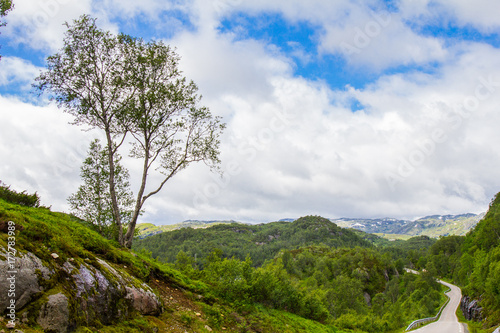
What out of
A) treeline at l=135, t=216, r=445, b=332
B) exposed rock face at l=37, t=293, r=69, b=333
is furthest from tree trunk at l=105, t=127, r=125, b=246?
exposed rock face at l=37, t=293, r=69, b=333

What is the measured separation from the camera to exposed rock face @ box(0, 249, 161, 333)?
6.75 meters

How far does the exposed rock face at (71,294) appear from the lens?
22.1 ft

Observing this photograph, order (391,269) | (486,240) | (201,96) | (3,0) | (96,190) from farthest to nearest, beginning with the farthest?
(391,269), (486,240), (96,190), (201,96), (3,0)

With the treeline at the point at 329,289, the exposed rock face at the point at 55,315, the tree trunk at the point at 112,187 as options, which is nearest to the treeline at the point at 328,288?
the treeline at the point at 329,289

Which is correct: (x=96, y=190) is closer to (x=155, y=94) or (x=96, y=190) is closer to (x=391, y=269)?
(x=155, y=94)

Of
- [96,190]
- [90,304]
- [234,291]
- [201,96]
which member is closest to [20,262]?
[90,304]

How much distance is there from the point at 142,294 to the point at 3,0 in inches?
760

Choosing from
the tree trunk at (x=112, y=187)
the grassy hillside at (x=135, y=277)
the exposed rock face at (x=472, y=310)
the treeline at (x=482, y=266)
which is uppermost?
the tree trunk at (x=112, y=187)

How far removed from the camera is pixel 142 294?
11.6 meters

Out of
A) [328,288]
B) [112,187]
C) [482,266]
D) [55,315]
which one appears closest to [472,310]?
[482,266]

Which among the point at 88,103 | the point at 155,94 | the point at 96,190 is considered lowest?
the point at 96,190

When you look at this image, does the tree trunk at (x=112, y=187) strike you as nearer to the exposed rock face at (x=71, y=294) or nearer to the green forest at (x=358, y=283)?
the green forest at (x=358, y=283)

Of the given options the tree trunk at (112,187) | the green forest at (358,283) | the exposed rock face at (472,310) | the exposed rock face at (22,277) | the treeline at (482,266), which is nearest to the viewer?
the exposed rock face at (22,277)

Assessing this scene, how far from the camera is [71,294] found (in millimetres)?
7953
